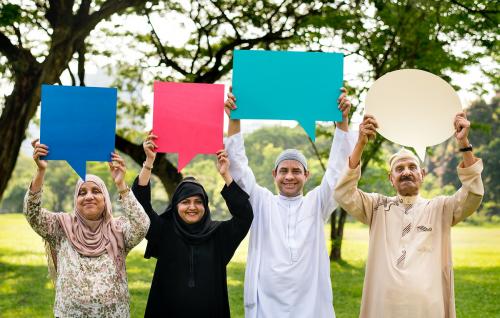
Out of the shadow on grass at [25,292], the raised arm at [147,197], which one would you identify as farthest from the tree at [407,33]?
the raised arm at [147,197]

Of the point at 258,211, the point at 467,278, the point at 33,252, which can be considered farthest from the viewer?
the point at 33,252

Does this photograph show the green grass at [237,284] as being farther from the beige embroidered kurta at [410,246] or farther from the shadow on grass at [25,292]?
the beige embroidered kurta at [410,246]

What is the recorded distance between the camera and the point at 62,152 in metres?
3.75

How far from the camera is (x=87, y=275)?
3.67m

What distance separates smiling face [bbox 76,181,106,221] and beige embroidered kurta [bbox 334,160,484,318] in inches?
57.1

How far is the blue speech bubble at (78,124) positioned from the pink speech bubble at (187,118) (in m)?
0.29

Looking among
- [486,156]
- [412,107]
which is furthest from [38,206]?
[486,156]

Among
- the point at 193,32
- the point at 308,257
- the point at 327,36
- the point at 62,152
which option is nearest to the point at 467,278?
the point at 327,36

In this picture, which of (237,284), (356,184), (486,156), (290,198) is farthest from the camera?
(486,156)

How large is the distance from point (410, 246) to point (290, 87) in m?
1.21

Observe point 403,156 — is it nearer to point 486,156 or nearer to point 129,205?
point 129,205

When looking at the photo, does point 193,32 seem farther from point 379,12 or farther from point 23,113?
point 23,113

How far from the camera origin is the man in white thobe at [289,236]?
3.83m

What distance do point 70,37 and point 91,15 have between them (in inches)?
19.5
